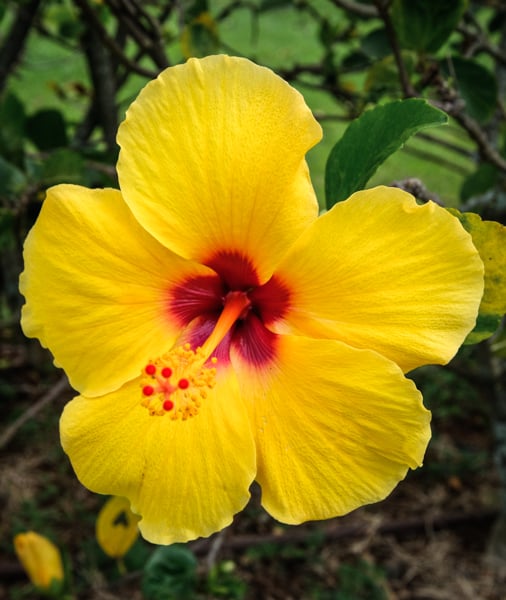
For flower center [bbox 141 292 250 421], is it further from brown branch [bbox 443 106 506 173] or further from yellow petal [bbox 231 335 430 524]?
brown branch [bbox 443 106 506 173]

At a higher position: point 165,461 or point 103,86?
point 165,461

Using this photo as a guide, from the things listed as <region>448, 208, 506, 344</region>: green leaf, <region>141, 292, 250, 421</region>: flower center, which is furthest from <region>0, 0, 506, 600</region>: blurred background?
<region>141, 292, 250, 421</region>: flower center

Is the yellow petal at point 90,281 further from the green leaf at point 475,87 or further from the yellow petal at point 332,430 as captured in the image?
the green leaf at point 475,87

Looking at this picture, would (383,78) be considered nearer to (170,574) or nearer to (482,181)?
(482,181)

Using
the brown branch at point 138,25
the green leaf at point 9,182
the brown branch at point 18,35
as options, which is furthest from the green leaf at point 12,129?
the brown branch at point 18,35

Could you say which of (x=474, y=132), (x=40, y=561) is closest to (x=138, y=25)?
(x=474, y=132)
